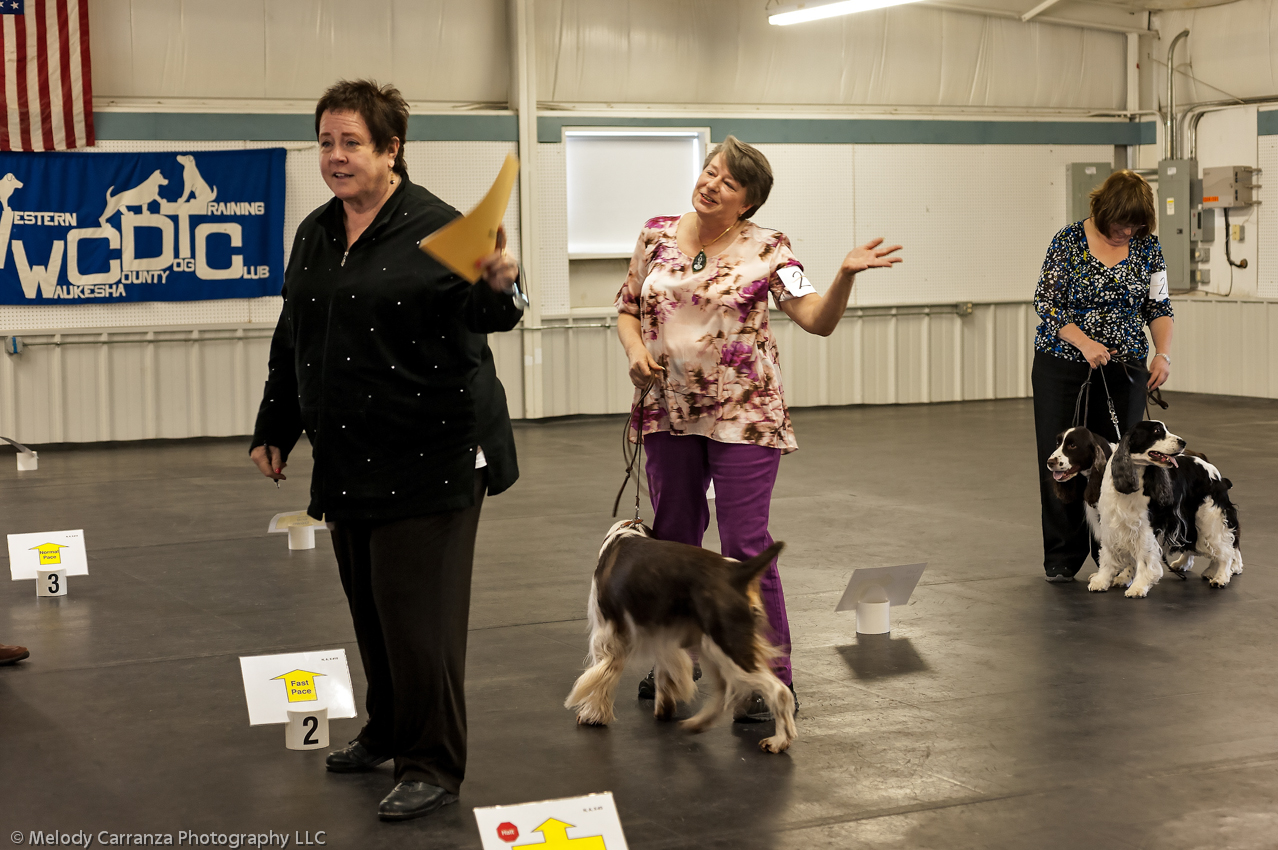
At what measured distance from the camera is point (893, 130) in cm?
1297

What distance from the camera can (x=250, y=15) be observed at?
11125 mm

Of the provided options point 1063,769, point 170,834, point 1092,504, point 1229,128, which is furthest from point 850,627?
point 1229,128

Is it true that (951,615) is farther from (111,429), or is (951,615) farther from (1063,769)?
(111,429)

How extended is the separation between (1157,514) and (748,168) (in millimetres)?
2545

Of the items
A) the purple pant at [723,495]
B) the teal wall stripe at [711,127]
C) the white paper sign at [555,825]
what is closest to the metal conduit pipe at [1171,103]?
the teal wall stripe at [711,127]

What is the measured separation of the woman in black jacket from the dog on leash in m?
0.56

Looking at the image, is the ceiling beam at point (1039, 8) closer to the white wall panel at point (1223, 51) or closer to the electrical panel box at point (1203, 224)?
the white wall panel at point (1223, 51)

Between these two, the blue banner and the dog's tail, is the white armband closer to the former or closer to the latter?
the dog's tail

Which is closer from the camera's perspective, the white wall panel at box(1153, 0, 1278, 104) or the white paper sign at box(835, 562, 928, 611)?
the white paper sign at box(835, 562, 928, 611)

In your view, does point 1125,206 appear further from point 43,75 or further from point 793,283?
point 43,75

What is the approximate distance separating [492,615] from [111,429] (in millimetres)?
7196

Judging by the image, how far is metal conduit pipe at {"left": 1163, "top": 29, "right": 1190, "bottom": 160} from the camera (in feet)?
44.1

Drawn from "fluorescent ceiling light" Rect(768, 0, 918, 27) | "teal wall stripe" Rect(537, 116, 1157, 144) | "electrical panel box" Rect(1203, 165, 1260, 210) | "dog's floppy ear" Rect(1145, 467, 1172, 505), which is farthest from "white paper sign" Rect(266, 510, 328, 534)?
"electrical panel box" Rect(1203, 165, 1260, 210)

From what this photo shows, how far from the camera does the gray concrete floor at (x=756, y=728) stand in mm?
3008
